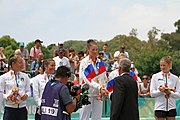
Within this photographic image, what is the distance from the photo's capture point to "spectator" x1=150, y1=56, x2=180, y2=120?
8125 millimetres

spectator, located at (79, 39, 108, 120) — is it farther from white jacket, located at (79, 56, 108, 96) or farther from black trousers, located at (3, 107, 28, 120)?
black trousers, located at (3, 107, 28, 120)

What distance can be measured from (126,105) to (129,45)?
53285mm

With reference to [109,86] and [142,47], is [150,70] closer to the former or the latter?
[142,47]

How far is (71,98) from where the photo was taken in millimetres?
5832

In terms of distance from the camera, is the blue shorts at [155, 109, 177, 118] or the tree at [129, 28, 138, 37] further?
the tree at [129, 28, 138, 37]

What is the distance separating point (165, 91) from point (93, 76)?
1480 mm

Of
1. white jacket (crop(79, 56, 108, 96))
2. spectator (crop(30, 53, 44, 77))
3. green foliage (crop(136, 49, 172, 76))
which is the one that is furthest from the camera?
green foliage (crop(136, 49, 172, 76))

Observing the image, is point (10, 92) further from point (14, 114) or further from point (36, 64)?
point (36, 64)

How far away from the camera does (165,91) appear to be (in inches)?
318

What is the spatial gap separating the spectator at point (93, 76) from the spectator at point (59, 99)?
2.12m

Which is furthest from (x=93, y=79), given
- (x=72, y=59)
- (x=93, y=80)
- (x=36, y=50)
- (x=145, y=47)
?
(x=145, y=47)

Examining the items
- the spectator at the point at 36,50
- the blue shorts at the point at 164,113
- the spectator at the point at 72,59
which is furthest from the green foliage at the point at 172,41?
the blue shorts at the point at 164,113

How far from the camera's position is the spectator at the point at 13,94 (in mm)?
7672

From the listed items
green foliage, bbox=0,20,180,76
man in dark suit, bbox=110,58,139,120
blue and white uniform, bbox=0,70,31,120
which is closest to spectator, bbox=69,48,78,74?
blue and white uniform, bbox=0,70,31,120
